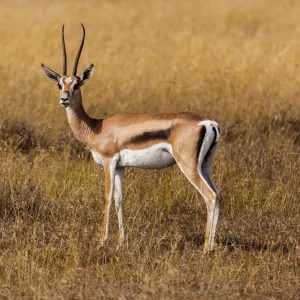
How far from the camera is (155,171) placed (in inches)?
345

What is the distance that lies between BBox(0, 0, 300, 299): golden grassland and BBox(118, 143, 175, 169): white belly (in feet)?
1.82

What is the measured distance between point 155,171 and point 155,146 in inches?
77.3

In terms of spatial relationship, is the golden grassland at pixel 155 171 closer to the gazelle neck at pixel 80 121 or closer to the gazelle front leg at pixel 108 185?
the gazelle front leg at pixel 108 185

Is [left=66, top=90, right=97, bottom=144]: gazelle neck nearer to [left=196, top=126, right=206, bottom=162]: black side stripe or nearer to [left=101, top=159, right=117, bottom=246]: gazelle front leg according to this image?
[left=101, top=159, right=117, bottom=246]: gazelle front leg

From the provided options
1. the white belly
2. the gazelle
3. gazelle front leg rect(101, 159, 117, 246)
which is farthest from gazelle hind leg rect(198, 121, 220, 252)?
gazelle front leg rect(101, 159, 117, 246)

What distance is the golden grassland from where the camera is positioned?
250 inches

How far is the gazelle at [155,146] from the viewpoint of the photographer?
22.1 feet

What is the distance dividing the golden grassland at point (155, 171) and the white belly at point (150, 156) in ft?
1.82

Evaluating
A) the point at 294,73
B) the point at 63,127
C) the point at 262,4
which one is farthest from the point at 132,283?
the point at 262,4

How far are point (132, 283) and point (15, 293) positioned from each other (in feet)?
2.49

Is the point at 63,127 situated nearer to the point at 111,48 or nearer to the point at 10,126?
the point at 10,126

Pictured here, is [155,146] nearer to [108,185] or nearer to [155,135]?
[155,135]

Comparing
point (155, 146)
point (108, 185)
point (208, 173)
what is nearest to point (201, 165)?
point (208, 173)

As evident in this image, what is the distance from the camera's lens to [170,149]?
680 centimetres
